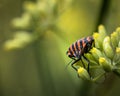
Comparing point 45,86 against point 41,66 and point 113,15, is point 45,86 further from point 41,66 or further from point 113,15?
point 113,15

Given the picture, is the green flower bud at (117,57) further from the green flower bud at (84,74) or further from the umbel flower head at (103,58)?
the green flower bud at (84,74)

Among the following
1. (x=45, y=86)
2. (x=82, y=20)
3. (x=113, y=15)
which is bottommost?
(x=45, y=86)

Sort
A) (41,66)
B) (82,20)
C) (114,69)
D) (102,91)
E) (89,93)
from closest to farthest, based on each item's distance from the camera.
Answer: (114,69), (102,91), (89,93), (41,66), (82,20)

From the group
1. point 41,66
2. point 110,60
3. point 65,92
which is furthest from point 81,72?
point 65,92

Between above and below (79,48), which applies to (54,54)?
above

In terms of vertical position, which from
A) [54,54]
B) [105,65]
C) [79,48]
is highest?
[54,54]

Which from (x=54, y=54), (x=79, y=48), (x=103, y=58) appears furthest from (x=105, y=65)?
(x=54, y=54)

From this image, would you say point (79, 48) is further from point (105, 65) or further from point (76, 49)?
point (105, 65)

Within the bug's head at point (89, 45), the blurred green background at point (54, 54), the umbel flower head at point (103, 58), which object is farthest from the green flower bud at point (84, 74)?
the blurred green background at point (54, 54)
